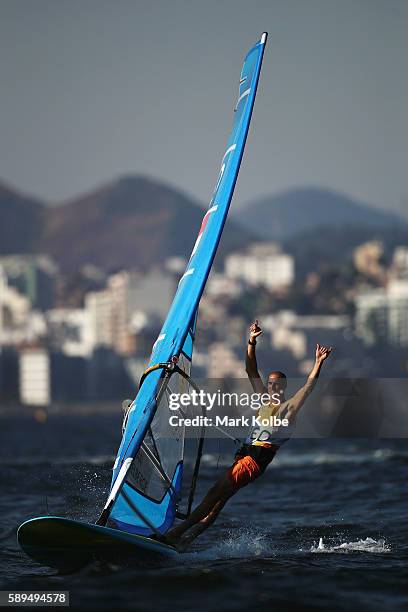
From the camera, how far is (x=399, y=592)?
1188 centimetres

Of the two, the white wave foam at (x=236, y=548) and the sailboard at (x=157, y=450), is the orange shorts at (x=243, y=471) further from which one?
the white wave foam at (x=236, y=548)

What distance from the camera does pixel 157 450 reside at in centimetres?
1353

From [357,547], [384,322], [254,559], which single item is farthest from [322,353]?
[384,322]

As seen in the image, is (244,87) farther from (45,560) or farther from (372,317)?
(372,317)

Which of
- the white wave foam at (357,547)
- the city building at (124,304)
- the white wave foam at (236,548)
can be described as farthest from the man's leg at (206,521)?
the city building at (124,304)

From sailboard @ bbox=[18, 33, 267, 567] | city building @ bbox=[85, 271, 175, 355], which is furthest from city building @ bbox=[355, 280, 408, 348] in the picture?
sailboard @ bbox=[18, 33, 267, 567]

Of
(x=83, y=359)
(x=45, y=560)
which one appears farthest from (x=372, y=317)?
(x=45, y=560)

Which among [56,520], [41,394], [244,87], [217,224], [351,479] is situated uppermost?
[244,87]

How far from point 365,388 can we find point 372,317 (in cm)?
15974

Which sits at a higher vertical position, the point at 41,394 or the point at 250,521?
the point at 250,521

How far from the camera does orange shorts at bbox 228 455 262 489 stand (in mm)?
13172

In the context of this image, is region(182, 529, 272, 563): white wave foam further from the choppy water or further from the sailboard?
the sailboard

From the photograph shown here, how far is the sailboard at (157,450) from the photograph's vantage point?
12406mm

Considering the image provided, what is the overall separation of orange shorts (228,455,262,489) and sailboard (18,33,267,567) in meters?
0.38
